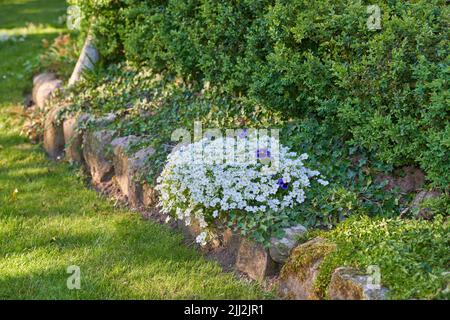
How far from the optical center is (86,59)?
24.8 feet

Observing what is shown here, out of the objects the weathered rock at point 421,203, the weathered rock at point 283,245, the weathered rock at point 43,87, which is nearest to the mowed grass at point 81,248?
the weathered rock at point 283,245

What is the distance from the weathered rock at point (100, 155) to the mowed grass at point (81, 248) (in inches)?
7.7

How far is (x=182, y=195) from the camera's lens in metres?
4.68

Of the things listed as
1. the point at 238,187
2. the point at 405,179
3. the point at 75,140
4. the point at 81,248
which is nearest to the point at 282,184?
the point at 238,187

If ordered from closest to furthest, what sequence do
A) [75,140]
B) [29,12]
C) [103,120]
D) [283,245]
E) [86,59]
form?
1. [283,245]
2. [103,120]
3. [75,140]
4. [86,59]
5. [29,12]

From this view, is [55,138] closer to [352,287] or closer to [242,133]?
[242,133]

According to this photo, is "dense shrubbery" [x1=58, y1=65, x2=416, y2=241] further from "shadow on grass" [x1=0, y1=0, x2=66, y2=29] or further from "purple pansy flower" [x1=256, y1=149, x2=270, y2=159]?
"shadow on grass" [x1=0, y1=0, x2=66, y2=29]

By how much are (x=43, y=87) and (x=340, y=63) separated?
4.32 meters

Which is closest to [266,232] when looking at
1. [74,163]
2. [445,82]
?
[445,82]

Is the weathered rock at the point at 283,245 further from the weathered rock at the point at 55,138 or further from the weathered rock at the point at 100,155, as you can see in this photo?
the weathered rock at the point at 55,138

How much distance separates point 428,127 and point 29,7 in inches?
430

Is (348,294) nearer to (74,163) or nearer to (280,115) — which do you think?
(280,115)
